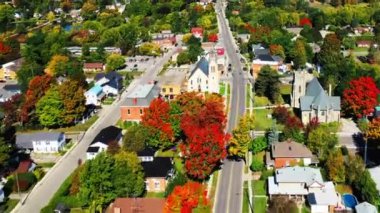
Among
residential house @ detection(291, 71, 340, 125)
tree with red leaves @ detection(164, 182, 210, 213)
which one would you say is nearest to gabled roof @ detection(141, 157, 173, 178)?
tree with red leaves @ detection(164, 182, 210, 213)

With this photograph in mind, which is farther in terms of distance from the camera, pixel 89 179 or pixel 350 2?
pixel 350 2

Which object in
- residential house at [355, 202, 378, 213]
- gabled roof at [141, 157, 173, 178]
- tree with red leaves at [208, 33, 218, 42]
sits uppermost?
tree with red leaves at [208, 33, 218, 42]

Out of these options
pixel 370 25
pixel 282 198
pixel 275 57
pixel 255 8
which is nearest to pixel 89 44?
pixel 275 57

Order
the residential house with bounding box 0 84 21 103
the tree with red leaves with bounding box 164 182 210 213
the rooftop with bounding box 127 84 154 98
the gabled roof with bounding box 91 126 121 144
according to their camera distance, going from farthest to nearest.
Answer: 1. the residential house with bounding box 0 84 21 103
2. the rooftop with bounding box 127 84 154 98
3. the gabled roof with bounding box 91 126 121 144
4. the tree with red leaves with bounding box 164 182 210 213

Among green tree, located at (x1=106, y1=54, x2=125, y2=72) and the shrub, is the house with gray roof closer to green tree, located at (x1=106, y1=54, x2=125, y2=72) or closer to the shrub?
green tree, located at (x1=106, y1=54, x2=125, y2=72)

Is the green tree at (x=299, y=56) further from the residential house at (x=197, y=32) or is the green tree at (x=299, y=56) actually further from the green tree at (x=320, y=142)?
the green tree at (x=320, y=142)

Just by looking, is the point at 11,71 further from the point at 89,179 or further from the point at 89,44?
the point at 89,179

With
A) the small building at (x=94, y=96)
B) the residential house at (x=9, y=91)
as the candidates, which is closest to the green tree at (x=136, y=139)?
the small building at (x=94, y=96)
